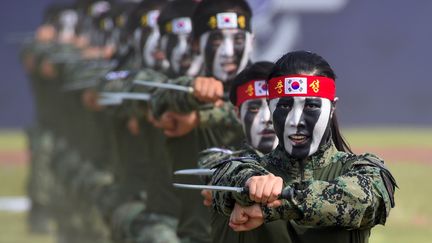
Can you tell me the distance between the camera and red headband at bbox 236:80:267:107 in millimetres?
7219

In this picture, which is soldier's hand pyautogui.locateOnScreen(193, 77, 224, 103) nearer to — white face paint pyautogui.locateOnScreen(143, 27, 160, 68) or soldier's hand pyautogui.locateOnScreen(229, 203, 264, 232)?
soldier's hand pyautogui.locateOnScreen(229, 203, 264, 232)

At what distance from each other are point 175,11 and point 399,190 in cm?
873

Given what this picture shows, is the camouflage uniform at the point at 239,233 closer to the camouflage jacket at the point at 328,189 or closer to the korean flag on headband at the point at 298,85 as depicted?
the camouflage jacket at the point at 328,189

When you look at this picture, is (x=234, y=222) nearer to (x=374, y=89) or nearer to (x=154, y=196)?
(x=154, y=196)

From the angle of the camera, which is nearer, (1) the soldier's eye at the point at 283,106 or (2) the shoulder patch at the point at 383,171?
(2) the shoulder patch at the point at 383,171

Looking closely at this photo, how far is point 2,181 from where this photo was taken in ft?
74.1

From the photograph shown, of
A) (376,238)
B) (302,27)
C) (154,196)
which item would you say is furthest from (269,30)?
(154,196)

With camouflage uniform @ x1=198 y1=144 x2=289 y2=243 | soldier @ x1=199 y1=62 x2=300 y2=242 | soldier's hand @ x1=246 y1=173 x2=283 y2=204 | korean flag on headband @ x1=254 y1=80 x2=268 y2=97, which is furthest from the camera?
korean flag on headband @ x1=254 y1=80 x2=268 y2=97

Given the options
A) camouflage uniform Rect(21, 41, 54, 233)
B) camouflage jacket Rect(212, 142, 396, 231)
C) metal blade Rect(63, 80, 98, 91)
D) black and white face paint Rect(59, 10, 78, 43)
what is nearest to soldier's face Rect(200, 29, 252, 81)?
camouflage jacket Rect(212, 142, 396, 231)

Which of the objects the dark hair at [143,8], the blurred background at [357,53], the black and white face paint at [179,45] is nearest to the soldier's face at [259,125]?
the black and white face paint at [179,45]

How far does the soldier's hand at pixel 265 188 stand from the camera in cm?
534

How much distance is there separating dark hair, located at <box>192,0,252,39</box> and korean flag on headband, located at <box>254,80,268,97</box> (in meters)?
1.63

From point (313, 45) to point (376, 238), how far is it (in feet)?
45.1

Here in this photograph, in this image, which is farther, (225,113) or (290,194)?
(225,113)
